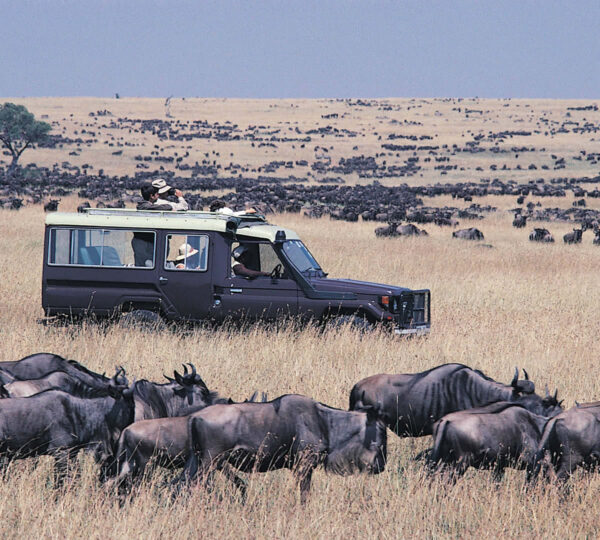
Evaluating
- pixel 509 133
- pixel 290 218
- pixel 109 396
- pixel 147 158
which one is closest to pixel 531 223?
pixel 290 218

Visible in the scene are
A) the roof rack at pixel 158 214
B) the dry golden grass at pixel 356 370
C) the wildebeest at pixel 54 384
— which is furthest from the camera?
the roof rack at pixel 158 214

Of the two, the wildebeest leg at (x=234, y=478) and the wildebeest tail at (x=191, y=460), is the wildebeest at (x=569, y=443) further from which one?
the wildebeest tail at (x=191, y=460)

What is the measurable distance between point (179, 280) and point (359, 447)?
5944 millimetres

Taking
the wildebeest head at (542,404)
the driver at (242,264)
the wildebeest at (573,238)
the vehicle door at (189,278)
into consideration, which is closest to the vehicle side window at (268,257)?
the driver at (242,264)

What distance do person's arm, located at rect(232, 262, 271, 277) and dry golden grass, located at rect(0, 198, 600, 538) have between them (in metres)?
0.77

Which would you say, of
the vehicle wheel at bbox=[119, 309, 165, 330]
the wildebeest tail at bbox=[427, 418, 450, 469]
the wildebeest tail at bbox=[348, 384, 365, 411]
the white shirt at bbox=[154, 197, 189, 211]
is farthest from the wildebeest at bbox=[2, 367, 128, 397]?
the white shirt at bbox=[154, 197, 189, 211]

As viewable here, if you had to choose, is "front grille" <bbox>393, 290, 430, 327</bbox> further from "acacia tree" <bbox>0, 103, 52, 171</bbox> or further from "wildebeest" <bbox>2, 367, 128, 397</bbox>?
"acacia tree" <bbox>0, 103, 52, 171</bbox>

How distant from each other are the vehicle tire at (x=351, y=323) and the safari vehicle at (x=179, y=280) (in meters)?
0.02

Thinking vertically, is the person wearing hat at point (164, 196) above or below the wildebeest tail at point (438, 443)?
above

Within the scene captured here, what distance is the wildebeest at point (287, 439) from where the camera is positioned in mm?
6055

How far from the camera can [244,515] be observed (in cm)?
575

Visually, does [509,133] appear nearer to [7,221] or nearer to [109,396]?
[7,221]

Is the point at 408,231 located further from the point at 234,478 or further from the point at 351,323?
the point at 234,478

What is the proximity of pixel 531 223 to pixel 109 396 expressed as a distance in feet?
111
